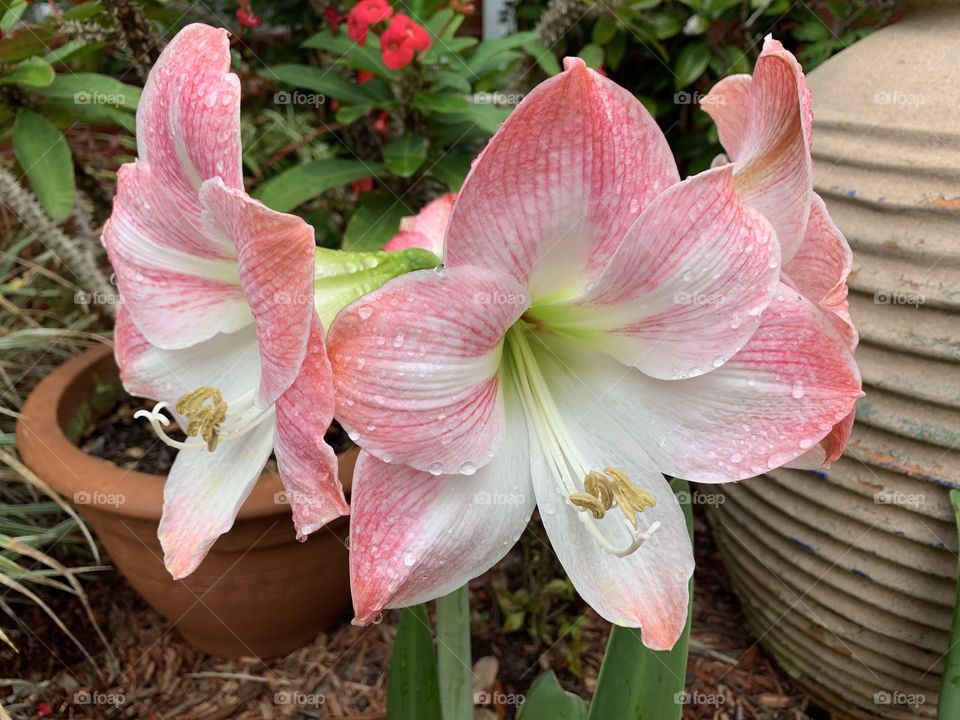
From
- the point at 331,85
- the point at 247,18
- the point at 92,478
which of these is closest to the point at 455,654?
the point at 92,478

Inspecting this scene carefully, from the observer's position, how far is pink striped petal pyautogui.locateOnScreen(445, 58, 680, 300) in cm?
53

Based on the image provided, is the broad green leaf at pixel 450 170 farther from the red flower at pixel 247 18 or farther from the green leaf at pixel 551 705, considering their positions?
the green leaf at pixel 551 705

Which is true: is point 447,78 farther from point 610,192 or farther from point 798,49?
point 798,49

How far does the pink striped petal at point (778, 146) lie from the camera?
58cm

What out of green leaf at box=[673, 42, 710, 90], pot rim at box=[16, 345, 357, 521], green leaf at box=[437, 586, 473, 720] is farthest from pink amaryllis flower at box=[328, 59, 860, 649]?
green leaf at box=[673, 42, 710, 90]

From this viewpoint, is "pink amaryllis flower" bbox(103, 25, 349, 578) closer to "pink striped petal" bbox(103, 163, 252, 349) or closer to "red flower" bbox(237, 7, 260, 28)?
"pink striped petal" bbox(103, 163, 252, 349)

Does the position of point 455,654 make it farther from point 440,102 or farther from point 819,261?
point 440,102

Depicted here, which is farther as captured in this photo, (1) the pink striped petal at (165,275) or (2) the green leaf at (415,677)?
(2) the green leaf at (415,677)

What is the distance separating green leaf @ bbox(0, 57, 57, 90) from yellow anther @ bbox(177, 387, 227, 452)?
0.94m

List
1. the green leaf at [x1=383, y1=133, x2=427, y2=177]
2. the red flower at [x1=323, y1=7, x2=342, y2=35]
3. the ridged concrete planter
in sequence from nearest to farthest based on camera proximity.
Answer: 1. the ridged concrete planter
2. the green leaf at [x1=383, y1=133, x2=427, y2=177]
3. the red flower at [x1=323, y1=7, x2=342, y2=35]

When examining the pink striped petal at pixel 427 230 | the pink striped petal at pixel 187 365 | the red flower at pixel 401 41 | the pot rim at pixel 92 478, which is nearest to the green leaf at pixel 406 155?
the red flower at pixel 401 41

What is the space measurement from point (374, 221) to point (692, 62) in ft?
3.29

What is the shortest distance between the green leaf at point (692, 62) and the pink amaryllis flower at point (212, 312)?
154 centimetres

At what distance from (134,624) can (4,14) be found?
133cm
